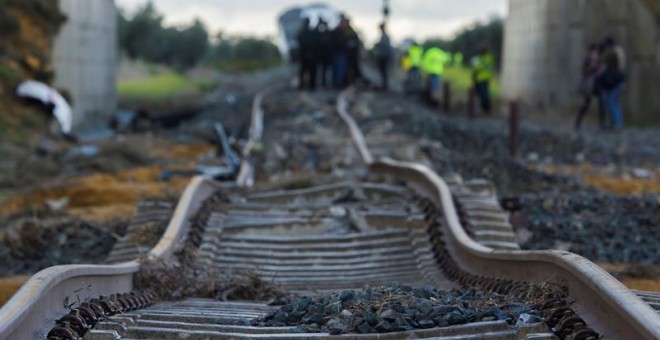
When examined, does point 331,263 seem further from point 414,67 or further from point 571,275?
point 414,67

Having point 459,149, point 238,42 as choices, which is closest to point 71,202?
point 459,149

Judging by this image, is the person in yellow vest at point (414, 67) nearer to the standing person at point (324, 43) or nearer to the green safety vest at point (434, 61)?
the green safety vest at point (434, 61)

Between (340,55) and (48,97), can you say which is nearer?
(48,97)

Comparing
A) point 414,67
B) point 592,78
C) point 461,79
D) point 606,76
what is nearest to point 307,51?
point 414,67

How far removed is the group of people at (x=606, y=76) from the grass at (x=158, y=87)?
1810 cm

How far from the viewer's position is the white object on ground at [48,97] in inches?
904

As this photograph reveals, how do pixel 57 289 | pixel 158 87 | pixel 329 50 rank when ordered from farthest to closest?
pixel 158 87 → pixel 329 50 → pixel 57 289

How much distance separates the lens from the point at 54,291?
19.4 feet

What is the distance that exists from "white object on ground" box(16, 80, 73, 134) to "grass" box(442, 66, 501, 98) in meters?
23.3

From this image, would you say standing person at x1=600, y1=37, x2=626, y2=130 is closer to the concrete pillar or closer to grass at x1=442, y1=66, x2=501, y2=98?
the concrete pillar

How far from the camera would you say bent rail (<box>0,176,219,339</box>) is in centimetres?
521

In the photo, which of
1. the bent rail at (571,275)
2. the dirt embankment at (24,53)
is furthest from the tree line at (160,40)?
the bent rail at (571,275)

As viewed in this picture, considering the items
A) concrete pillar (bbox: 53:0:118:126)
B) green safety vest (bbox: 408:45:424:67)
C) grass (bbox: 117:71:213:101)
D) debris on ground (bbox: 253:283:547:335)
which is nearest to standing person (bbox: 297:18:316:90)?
green safety vest (bbox: 408:45:424:67)

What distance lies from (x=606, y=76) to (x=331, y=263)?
1543 cm
